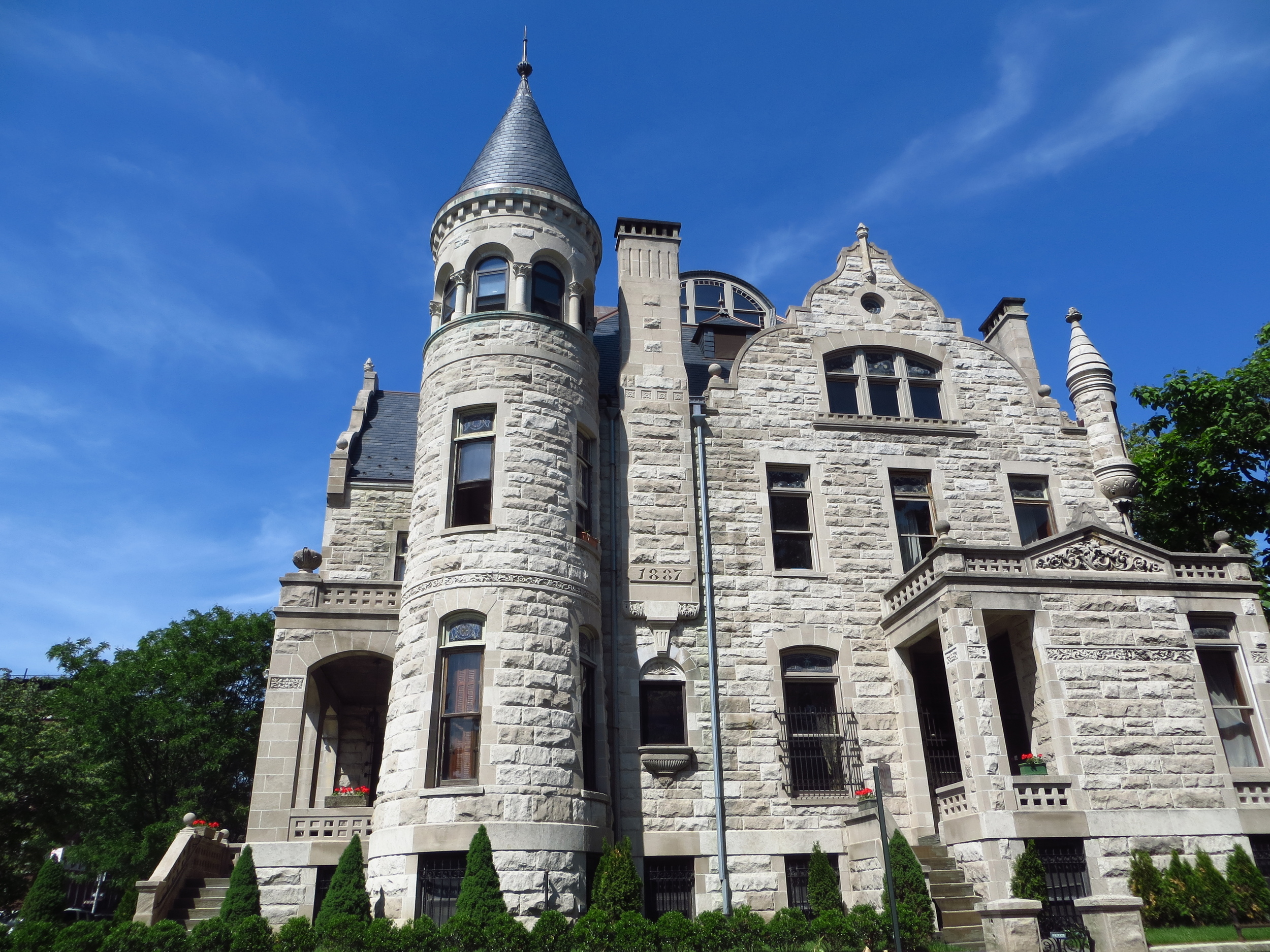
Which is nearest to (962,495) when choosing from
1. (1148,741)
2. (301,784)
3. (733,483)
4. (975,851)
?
(733,483)

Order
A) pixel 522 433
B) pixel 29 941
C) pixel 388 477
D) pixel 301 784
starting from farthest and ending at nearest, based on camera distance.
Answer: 1. pixel 388 477
2. pixel 301 784
3. pixel 522 433
4. pixel 29 941

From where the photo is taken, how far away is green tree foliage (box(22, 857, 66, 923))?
17.0 metres

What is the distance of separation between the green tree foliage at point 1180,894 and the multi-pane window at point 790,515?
26.5 ft

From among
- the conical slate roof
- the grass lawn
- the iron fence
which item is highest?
the conical slate roof

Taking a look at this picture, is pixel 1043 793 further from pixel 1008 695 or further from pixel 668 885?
pixel 668 885

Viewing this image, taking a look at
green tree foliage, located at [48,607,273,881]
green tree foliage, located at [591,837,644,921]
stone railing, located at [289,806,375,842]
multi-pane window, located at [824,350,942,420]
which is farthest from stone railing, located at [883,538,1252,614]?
green tree foliage, located at [48,607,273,881]

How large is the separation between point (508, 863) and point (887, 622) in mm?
8704

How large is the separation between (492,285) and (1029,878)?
14304mm

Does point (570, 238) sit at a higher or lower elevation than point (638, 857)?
higher

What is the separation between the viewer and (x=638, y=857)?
16.2 meters

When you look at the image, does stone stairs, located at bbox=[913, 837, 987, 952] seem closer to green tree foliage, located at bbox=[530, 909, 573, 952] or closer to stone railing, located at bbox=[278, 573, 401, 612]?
green tree foliage, located at bbox=[530, 909, 573, 952]

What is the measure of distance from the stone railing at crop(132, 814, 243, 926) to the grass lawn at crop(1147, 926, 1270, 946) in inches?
584

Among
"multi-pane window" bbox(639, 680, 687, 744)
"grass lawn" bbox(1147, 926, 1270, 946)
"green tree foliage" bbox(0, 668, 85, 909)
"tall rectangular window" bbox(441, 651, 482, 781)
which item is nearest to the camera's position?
"grass lawn" bbox(1147, 926, 1270, 946)

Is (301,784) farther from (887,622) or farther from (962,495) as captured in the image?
(962,495)
